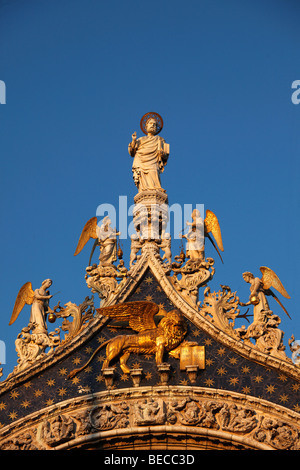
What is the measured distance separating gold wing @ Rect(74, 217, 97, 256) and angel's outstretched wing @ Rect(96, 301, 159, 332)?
2551 millimetres

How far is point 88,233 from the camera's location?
998 inches

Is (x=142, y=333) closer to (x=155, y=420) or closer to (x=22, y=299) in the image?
(x=155, y=420)

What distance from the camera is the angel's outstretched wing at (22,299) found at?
24.2 m

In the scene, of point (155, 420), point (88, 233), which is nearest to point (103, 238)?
point (88, 233)

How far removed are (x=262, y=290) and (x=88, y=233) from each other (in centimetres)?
A: 439

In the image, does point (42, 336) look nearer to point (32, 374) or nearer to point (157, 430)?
point (32, 374)

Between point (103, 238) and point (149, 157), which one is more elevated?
→ point (149, 157)

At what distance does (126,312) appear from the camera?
76.0ft

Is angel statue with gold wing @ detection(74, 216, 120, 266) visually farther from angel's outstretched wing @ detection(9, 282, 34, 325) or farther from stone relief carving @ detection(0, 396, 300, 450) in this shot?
stone relief carving @ detection(0, 396, 300, 450)

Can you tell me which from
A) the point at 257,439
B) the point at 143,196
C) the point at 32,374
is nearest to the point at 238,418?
the point at 257,439

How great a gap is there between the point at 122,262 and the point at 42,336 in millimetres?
2525

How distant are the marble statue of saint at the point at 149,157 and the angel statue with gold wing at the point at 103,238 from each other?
129cm

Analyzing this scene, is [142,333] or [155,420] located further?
[142,333]

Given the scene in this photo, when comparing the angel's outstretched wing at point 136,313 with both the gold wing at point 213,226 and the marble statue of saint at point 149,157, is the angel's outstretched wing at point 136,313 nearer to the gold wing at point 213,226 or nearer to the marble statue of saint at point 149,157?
the gold wing at point 213,226
